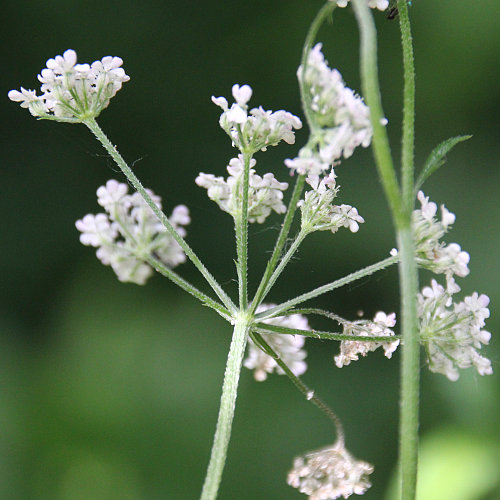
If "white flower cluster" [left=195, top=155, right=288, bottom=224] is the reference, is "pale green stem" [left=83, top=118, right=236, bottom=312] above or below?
below

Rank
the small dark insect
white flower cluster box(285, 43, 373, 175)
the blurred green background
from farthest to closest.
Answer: the blurred green background, the small dark insect, white flower cluster box(285, 43, 373, 175)

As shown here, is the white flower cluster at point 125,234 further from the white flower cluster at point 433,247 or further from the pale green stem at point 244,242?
the white flower cluster at point 433,247

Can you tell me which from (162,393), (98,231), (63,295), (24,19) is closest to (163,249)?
(98,231)

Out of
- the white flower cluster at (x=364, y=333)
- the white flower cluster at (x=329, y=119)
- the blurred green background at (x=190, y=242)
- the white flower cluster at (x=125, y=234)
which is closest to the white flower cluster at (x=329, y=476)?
the white flower cluster at (x=364, y=333)

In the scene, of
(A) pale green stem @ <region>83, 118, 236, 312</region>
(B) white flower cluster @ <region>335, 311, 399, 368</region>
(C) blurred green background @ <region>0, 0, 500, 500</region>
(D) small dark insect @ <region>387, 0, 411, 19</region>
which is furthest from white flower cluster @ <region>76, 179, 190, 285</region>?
(C) blurred green background @ <region>0, 0, 500, 500</region>

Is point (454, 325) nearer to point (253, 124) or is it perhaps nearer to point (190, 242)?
point (253, 124)

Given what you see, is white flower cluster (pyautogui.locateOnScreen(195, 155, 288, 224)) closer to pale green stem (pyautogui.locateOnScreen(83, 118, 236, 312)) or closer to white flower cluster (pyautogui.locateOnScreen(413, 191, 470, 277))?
pale green stem (pyautogui.locateOnScreen(83, 118, 236, 312))

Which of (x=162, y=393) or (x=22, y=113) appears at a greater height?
(x=22, y=113)

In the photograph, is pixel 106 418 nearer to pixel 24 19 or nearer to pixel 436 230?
pixel 24 19
